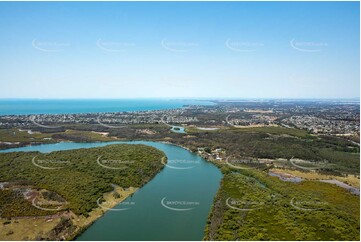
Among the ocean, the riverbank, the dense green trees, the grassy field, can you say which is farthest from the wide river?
the ocean

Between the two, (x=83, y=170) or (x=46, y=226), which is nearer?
(x=46, y=226)

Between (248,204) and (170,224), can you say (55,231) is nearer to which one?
(170,224)

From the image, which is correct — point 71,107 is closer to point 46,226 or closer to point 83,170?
point 83,170

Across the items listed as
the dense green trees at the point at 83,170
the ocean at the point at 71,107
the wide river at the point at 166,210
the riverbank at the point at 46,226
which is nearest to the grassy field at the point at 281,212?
the wide river at the point at 166,210

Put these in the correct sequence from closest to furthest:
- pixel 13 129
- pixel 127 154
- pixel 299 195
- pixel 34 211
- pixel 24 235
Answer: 1. pixel 24 235
2. pixel 34 211
3. pixel 299 195
4. pixel 127 154
5. pixel 13 129

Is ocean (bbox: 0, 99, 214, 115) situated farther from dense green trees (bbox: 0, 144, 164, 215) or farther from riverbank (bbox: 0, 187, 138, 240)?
riverbank (bbox: 0, 187, 138, 240)

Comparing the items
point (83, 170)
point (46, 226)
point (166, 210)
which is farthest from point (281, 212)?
point (83, 170)

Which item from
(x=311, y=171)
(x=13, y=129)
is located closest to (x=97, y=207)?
(x=311, y=171)

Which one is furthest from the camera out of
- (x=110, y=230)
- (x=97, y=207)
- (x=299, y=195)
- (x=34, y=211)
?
(x=299, y=195)
